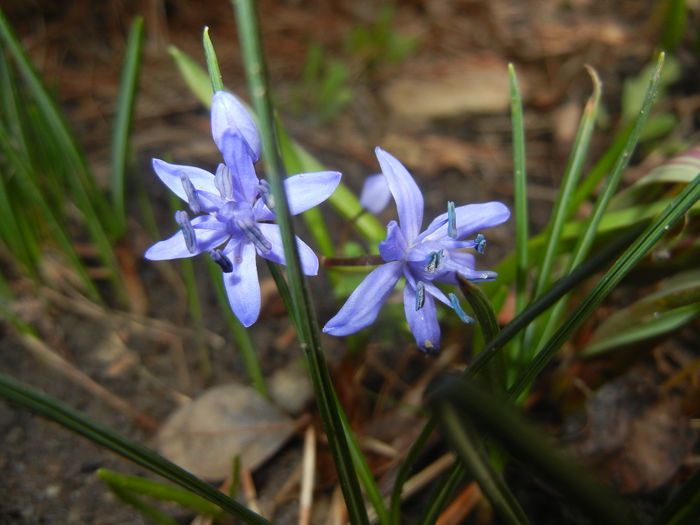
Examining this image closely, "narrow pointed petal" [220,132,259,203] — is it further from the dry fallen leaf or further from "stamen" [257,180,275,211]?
the dry fallen leaf

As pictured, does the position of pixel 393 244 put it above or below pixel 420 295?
above

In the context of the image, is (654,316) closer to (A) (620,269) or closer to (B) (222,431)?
(A) (620,269)

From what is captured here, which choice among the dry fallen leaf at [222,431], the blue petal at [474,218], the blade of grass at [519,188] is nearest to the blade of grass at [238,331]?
the dry fallen leaf at [222,431]

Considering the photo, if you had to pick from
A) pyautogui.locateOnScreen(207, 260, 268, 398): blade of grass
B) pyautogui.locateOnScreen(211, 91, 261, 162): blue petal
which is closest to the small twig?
pyautogui.locateOnScreen(207, 260, 268, 398): blade of grass

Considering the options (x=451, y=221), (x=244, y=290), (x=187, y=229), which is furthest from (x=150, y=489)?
(x=451, y=221)

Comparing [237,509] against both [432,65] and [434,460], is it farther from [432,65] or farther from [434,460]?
[432,65]

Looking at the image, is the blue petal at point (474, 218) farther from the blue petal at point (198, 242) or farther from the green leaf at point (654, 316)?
the green leaf at point (654, 316)
